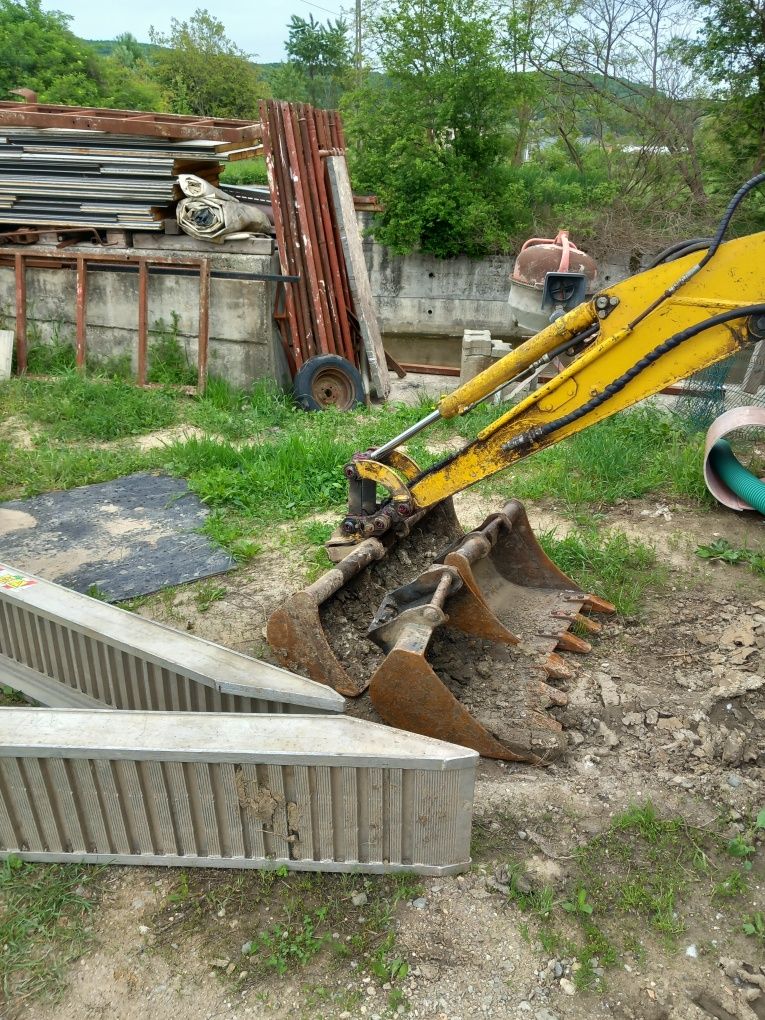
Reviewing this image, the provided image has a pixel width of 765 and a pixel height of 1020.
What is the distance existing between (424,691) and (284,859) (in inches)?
32.7

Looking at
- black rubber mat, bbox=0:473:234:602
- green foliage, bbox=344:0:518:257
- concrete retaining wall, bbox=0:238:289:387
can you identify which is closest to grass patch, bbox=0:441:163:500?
black rubber mat, bbox=0:473:234:602

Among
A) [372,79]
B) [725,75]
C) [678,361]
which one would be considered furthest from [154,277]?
[725,75]

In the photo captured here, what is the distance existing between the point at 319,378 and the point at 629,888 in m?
6.73

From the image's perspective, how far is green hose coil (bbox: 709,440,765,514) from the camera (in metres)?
5.56

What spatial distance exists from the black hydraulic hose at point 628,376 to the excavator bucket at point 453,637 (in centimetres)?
64

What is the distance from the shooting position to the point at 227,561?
16.6ft

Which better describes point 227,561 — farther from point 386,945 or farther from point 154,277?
point 154,277

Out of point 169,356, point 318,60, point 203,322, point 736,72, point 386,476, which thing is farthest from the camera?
point 318,60

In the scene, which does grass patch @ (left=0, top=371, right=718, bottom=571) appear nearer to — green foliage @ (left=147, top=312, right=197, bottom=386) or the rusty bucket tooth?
green foliage @ (left=147, top=312, right=197, bottom=386)

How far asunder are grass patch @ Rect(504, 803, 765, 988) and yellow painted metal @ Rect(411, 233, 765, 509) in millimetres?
1684

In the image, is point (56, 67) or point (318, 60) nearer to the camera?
point (56, 67)

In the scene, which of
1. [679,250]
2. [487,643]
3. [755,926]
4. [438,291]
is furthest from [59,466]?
[438,291]

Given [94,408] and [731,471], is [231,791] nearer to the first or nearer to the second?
[731,471]

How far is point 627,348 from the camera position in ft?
11.0
